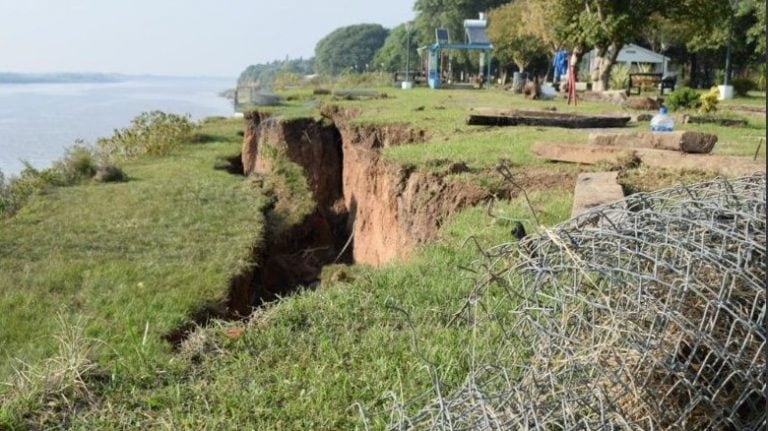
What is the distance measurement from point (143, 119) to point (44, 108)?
32.5 meters

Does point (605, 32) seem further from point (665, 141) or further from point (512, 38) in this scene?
point (512, 38)

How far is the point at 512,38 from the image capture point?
3728 centimetres

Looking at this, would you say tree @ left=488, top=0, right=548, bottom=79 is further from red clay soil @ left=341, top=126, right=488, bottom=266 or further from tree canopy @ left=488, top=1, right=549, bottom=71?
red clay soil @ left=341, top=126, right=488, bottom=266

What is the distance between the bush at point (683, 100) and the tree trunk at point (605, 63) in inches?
303

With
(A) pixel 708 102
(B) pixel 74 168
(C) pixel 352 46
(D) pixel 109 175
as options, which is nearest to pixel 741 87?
(A) pixel 708 102

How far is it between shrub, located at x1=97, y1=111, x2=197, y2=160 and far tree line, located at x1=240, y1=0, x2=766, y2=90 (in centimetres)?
1163

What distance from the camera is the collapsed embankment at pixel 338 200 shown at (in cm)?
809

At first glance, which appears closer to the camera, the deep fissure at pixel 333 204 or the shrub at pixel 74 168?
the deep fissure at pixel 333 204

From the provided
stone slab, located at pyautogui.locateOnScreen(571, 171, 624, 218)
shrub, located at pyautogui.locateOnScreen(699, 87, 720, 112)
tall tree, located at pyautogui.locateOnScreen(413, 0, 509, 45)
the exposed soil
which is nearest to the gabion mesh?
stone slab, located at pyautogui.locateOnScreen(571, 171, 624, 218)

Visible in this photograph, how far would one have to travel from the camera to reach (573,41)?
74.6 ft

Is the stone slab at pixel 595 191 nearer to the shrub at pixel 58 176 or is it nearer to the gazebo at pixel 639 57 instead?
the shrub at pixel 58 176

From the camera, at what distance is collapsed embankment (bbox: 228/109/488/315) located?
809 cm

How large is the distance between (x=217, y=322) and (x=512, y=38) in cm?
3473

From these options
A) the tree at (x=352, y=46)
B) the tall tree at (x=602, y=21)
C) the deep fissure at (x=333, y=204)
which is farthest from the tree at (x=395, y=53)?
the deep fissure at (x=333, y=204)
